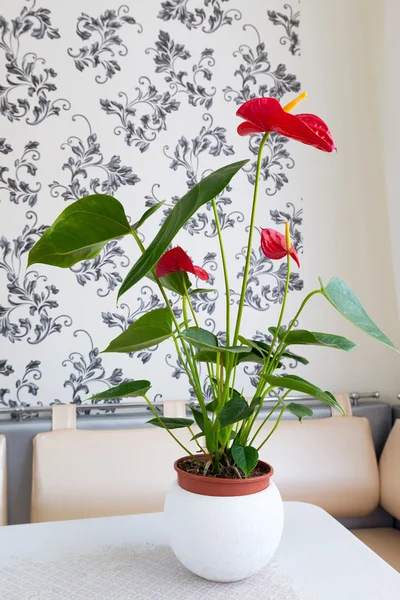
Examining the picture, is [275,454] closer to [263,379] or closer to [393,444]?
[393,444]

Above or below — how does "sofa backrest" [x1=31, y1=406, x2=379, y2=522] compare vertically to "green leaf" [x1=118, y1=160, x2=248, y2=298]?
below

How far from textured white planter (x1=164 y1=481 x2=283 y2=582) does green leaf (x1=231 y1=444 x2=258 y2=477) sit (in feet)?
0.19

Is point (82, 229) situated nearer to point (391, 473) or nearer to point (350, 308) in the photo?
point (350, 308)

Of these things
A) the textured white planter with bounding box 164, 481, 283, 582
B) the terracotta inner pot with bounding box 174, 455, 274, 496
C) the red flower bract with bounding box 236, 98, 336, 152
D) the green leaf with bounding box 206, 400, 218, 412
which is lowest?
the textured white planter with bounding box 164, 481, 283, 582

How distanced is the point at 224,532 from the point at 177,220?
0.45 m

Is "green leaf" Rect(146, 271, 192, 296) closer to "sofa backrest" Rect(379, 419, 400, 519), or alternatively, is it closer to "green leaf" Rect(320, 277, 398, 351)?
"green leaf" Rect(320, 277, 398, 351)

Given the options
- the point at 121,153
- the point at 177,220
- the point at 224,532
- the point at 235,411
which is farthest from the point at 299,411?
the point at 121,153

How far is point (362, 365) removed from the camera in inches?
78.7

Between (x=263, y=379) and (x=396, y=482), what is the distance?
1005 millimetres

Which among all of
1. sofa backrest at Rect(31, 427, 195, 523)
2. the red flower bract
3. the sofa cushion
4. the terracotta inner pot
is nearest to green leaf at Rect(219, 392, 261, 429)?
the terracotta inner pot

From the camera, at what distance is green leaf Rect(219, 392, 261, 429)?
0.83 m

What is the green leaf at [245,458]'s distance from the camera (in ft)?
2.80

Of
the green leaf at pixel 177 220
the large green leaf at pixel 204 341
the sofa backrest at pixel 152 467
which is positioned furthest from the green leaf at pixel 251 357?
the sofa backrest at pixel 152 467

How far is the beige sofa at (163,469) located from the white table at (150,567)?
40cm
